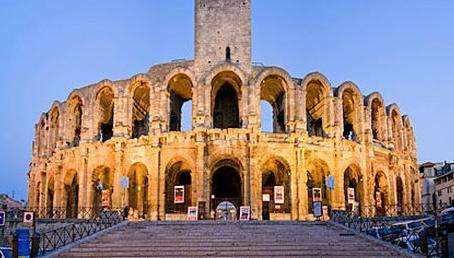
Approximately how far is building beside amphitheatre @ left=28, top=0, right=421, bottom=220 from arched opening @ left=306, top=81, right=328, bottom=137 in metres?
0.13

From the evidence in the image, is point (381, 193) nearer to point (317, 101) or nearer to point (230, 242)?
point (317, 101)

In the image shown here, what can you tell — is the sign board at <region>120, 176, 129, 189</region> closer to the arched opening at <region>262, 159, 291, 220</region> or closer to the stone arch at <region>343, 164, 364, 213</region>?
the arched opening at <region>262, 159, 291, 220</region>

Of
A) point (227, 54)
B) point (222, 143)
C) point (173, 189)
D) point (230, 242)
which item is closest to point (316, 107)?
point (227, 54)

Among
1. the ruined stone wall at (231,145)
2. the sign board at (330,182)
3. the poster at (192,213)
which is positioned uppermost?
the ruined stone wall at (231,145)

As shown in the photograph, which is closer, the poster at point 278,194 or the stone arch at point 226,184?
the poster at point 278,194

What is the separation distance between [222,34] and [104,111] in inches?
510

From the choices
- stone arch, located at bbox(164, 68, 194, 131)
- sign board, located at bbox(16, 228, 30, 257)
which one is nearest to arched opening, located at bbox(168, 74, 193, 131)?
stone arch, located at bbox(164, 68, 194, 131)

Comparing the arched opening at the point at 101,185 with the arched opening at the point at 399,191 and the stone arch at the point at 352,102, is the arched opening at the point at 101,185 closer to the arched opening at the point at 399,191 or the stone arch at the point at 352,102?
the stone arch at the point at 352,102

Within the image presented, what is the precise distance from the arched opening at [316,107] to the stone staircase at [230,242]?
18.2 m

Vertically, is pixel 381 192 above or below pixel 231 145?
below

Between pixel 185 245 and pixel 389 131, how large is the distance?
30.7 metres

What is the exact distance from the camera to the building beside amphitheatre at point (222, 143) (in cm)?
4500

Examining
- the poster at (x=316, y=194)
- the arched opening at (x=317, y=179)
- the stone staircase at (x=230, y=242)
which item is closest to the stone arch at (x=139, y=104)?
the arched opening at (x=317, y=179)

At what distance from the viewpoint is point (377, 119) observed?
52625 millimetres
